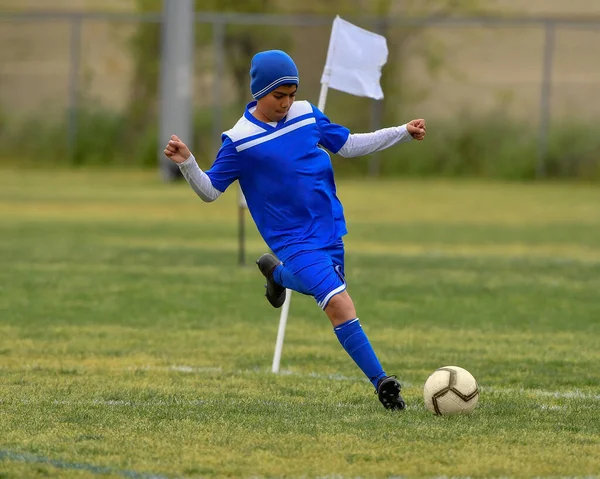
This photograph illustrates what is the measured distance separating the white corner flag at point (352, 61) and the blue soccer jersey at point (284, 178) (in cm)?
138

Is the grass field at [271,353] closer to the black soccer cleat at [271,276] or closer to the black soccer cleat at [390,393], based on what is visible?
the black soccer cleat at [390,393]

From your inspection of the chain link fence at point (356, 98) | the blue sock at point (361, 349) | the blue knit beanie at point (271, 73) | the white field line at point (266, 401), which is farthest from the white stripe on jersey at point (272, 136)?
the chain link fence at point (356, 98)

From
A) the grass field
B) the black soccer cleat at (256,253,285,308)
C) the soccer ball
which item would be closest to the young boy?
the soccer ball

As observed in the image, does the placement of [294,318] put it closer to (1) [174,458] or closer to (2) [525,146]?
(1) [174,458]

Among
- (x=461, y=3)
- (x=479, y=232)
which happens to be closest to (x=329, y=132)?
(x=479, y=232)

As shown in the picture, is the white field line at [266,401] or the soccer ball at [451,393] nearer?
the soccer ball at [451,393]

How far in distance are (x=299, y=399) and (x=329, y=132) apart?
4.72 ft

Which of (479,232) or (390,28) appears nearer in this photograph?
(479,232)

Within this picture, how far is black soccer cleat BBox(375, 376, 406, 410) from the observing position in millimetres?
6762

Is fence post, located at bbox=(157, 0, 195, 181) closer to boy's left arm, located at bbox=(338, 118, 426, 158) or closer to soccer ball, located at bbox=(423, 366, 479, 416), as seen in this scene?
boy's left arm, located at bbox=(338, 118, 426, 158)

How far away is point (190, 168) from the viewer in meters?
6.93

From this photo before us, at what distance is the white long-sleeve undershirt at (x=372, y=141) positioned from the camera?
23.9ft

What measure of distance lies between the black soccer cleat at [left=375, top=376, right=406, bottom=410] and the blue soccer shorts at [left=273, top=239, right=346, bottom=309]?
0.49 metres

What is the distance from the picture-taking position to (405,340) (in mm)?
9781
